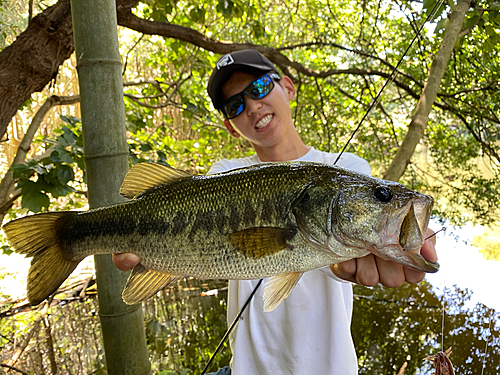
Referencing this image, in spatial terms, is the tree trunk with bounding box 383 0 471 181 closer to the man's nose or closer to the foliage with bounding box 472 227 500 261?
the man's nose

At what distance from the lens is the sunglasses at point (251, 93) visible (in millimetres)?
2148

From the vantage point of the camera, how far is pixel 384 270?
1.27m

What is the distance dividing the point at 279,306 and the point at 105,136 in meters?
1.37

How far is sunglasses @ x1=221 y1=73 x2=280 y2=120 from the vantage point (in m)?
2.15

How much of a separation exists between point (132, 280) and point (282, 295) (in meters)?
0.54

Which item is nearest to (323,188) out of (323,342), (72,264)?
(72,264)

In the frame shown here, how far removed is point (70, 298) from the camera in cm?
617

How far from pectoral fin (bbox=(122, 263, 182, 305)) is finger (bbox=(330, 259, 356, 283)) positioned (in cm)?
57

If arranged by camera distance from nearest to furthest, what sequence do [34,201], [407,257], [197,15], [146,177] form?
[407,257]
[146,177]
[34,201]
[197,15]

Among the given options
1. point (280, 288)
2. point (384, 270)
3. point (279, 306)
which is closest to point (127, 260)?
point (280, 288)

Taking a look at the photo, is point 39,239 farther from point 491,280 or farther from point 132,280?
point 491,280

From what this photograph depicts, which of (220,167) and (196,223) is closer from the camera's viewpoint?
(196,223)

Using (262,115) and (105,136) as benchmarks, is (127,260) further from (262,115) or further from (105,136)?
(262,115)

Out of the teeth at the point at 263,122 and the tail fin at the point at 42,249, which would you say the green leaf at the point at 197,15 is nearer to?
the teeth at the point at 263,122
